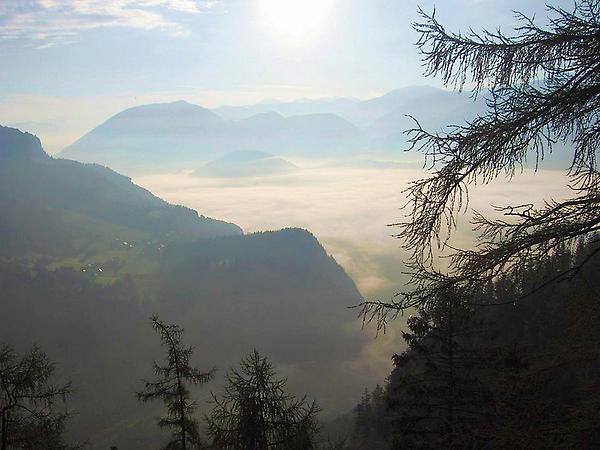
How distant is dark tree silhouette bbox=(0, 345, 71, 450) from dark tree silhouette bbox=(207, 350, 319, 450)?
3.97 meters

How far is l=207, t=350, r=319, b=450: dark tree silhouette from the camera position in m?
9.28

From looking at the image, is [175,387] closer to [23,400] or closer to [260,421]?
[23,400]

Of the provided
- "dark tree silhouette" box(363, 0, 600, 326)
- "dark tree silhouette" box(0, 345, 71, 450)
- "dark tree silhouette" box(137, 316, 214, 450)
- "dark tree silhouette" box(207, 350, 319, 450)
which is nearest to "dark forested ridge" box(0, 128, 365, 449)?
"dark tree silhouette" box(137, 316, 214, 450)

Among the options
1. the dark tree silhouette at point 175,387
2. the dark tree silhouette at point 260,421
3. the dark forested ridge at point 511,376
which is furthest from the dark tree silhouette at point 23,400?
the dark forested ridge at point 511,376

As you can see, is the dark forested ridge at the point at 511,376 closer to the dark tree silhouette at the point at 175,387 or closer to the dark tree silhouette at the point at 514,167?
the dark tree silhouette at the point at 514,167

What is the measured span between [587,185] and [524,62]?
1.38 meters

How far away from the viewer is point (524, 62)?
14.5ft

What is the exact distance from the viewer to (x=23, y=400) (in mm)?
10102

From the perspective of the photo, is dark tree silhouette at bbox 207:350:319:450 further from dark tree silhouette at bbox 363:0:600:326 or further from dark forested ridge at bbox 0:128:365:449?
dark forested ridge at bbox 0:128:365:449

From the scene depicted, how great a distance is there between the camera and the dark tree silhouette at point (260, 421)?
365 inches

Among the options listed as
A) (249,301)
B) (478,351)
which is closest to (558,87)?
(478,351)

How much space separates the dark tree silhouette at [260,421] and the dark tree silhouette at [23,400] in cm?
397

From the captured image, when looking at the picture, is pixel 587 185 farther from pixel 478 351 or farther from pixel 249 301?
pixel 249 301

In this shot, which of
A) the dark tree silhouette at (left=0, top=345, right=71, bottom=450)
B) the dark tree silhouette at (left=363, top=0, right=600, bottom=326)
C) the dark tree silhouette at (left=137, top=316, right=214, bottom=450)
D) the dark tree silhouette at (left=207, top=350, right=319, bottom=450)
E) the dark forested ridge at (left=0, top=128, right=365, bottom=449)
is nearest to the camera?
the dark tree silhouette at (left=363, top=0, right=600, bottom=326)
